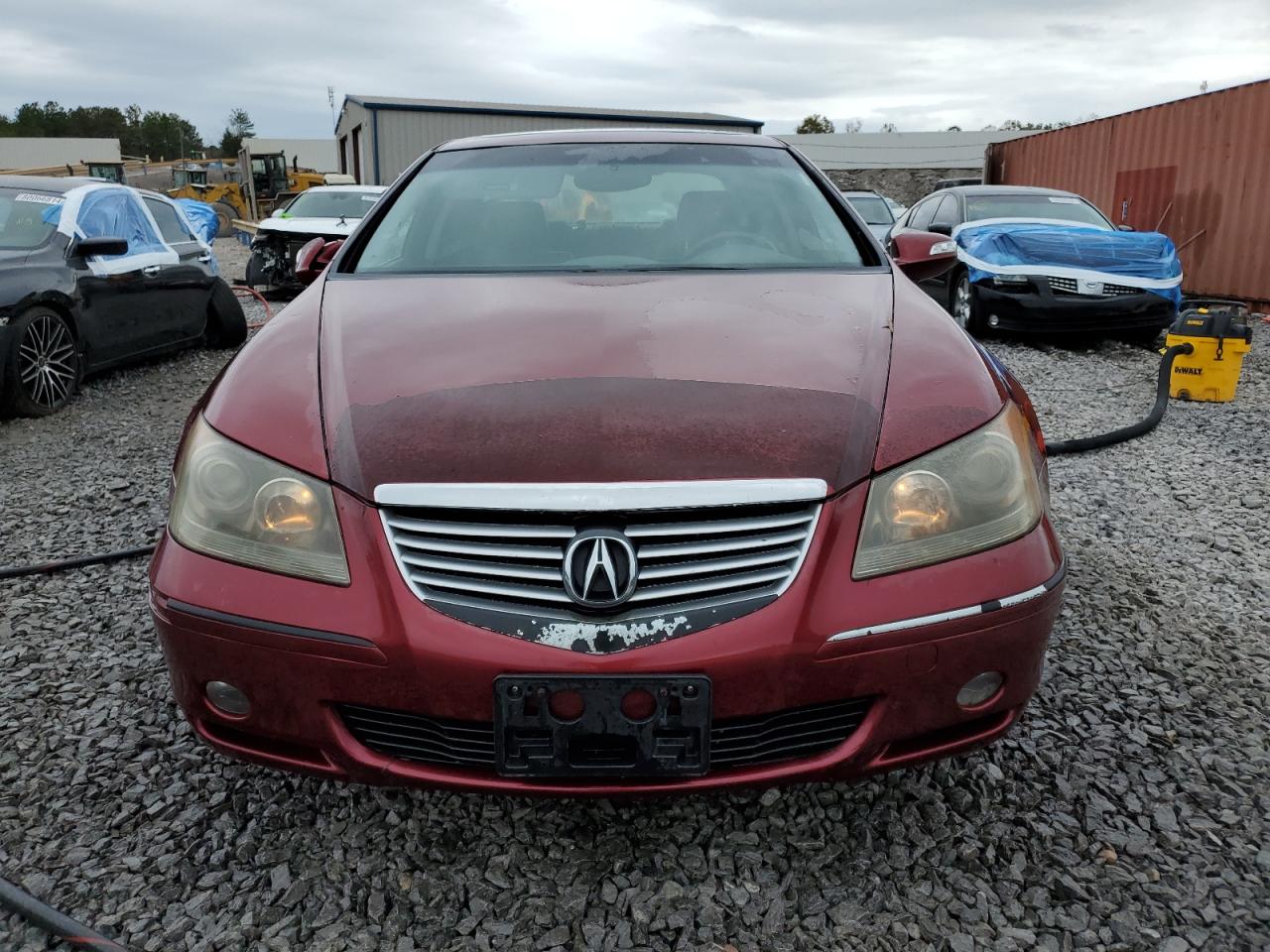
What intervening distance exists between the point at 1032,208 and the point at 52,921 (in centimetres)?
920

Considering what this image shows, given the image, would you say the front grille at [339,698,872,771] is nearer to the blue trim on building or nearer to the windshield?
the windshield

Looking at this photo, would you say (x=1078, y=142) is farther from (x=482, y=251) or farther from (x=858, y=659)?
(x=858, y=659)

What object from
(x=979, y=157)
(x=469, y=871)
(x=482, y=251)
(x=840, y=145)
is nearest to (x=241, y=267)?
(x=482, y=251)

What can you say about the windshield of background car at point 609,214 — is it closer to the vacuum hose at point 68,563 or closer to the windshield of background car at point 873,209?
the vacuum hose at point 68,563

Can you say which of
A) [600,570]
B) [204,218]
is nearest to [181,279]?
[600,570]

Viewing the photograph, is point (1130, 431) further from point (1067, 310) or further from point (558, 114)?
point (558, 114)

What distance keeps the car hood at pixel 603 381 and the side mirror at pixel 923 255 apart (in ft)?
2.35

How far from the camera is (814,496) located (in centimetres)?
159

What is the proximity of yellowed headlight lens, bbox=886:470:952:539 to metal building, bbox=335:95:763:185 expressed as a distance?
87.5 ft

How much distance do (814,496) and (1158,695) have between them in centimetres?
150

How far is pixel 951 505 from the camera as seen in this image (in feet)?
5.49

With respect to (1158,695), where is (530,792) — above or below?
above

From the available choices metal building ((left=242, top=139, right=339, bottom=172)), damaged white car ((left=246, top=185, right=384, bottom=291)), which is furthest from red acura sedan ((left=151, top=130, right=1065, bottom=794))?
metal building ((left=242, top=139, right=339, bottom=172))

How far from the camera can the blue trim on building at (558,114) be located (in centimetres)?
2847
